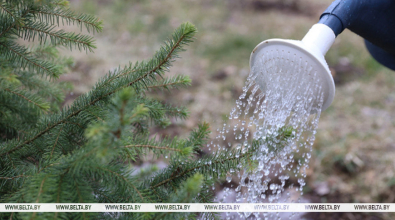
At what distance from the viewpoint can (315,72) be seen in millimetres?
1056

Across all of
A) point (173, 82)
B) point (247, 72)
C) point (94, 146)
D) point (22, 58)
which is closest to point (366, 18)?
point (173, 82)

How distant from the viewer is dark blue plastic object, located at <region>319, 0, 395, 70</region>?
3.87 feet

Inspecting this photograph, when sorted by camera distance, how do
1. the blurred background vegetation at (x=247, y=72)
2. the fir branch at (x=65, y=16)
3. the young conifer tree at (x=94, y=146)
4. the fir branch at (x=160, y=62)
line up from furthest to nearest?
the blurred background vegetation at (x=247, y=72), the fir branch at (x=65, y=16), the fir branch at (x=160, y=62), the young conifer tree at (x=94, y=146)

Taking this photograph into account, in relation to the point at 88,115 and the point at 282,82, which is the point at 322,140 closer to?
the point at 282,82

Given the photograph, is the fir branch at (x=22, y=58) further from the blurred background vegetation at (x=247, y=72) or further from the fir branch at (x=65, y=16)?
the blurred background vegetation at (x=247, y=72)

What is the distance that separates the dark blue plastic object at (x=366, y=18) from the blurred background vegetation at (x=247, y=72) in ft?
3.31

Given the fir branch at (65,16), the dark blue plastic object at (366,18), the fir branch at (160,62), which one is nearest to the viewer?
the fir branch at (160,62)

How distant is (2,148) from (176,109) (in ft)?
2.07

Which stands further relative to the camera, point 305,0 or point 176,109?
point 305,0

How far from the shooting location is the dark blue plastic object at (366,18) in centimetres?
118

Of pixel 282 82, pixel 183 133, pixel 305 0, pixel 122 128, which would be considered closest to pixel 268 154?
pixel 282 82

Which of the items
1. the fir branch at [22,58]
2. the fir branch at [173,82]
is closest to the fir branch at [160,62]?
the fir branch at [173,82]

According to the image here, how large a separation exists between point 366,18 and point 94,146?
118 centimetres

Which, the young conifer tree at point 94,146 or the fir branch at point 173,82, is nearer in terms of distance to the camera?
the young conifer tree at point 94,146
